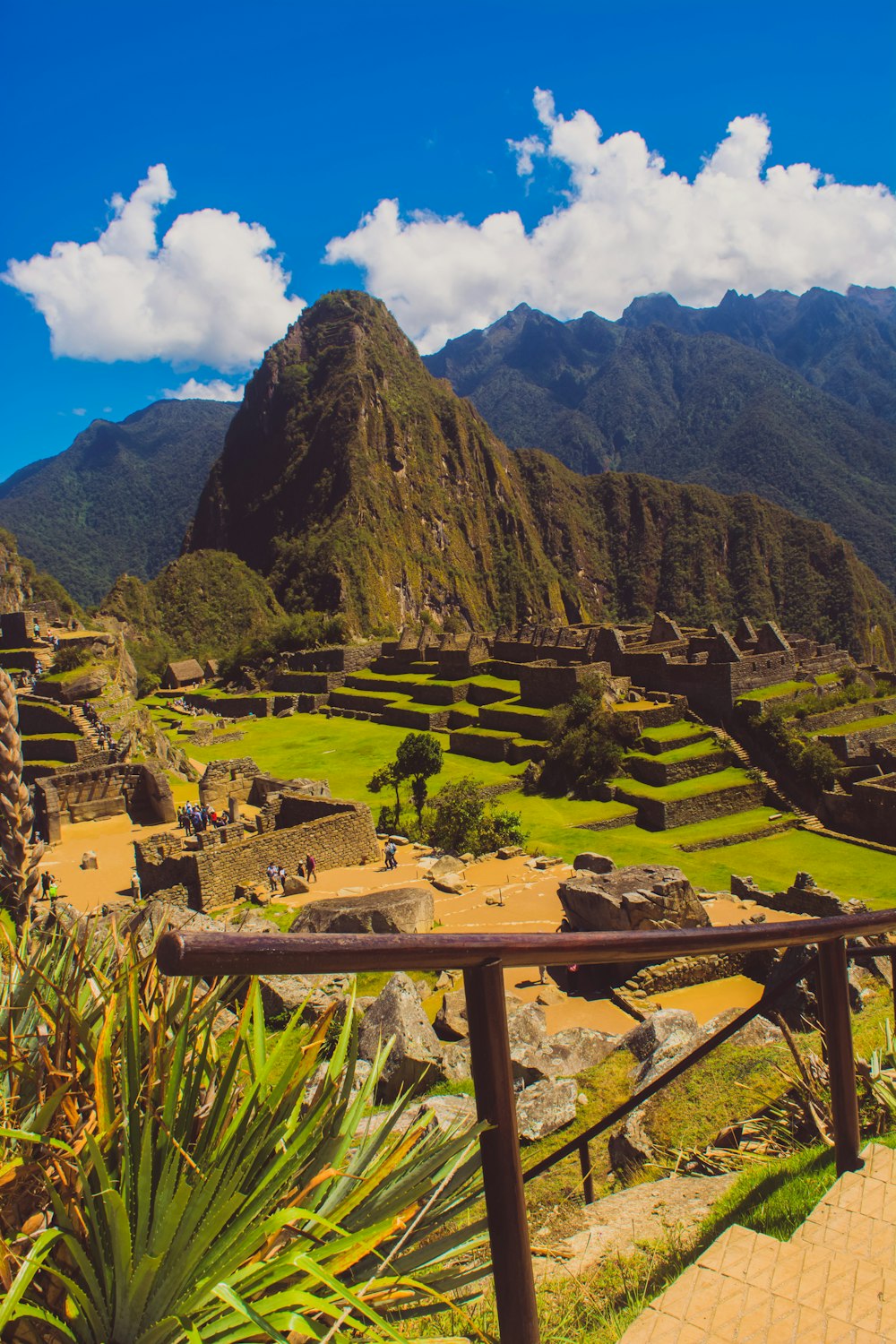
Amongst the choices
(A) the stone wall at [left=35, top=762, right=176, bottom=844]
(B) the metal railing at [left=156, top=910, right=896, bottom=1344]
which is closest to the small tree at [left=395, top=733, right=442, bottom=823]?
(A) the stone wall at [left=35, top=762, right=176, bottom=844]

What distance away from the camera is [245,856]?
15578 mm

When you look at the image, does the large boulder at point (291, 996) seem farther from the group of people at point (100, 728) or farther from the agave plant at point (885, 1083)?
the group of people at point (100, 728)

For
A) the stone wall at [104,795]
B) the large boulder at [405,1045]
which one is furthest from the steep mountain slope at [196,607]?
the large boulder at [405,1045]

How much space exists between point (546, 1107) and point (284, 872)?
10.6 m

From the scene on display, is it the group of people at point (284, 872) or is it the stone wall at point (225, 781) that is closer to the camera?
the group of people at point (284, 872)

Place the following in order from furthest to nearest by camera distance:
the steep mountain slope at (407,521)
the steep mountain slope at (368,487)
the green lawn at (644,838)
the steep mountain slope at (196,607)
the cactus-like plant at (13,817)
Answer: the steep mountain slope at (407,521) → the steep mountain slope at (368,487) → the steep mountain slope at (196,607) → the green lawn at (644,838) → the cactus-like plant at (13,817)

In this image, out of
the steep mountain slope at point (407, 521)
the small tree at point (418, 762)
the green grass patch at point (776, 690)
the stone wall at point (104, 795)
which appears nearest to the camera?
the stone wall at point (104, 795)

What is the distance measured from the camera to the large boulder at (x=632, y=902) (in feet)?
39.7

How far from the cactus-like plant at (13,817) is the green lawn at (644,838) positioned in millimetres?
13792

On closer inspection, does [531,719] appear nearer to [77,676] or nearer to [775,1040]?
[77,676]

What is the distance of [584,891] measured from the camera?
12.5 meters

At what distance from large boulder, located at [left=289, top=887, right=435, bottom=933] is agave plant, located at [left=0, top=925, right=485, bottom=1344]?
8987 millimetres

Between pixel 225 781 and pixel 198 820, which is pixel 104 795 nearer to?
pixel 225 781

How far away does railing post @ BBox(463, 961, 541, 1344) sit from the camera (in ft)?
5.47
